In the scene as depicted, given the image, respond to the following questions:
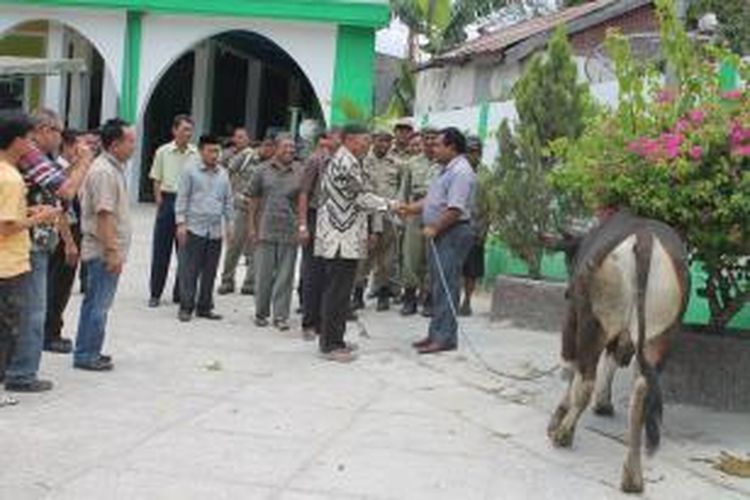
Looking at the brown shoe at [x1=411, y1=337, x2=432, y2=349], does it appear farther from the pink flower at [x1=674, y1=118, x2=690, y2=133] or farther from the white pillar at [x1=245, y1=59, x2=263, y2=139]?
the white pillar at [x1=245, y1=59, x2=263, y2=139]

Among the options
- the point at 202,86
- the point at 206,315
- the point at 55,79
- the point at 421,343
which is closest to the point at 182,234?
the point at 206,315

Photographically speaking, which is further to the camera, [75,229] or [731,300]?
[75,229]

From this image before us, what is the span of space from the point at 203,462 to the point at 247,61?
2384 cm

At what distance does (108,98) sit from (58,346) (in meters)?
16.4

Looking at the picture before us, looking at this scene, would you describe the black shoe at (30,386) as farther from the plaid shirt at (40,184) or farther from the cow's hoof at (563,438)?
the cow's hoof at (563,438)

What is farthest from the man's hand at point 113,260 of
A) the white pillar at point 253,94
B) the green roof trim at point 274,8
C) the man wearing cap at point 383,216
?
the white pillar at point 253,94

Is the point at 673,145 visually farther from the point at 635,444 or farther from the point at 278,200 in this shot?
the point at 278,200

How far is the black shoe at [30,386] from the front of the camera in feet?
26.3

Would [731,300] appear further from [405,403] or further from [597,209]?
[405,403]

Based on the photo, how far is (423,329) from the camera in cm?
1183

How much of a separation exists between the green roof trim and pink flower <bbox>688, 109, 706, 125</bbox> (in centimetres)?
1469

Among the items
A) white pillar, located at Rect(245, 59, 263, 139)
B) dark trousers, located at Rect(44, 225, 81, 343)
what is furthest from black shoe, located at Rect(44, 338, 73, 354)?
white pillar, located at Rect(245, 59, 263, 139)

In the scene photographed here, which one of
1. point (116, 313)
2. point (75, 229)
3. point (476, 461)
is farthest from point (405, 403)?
point (116, 313)

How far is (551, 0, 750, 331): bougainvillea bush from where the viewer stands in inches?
311
